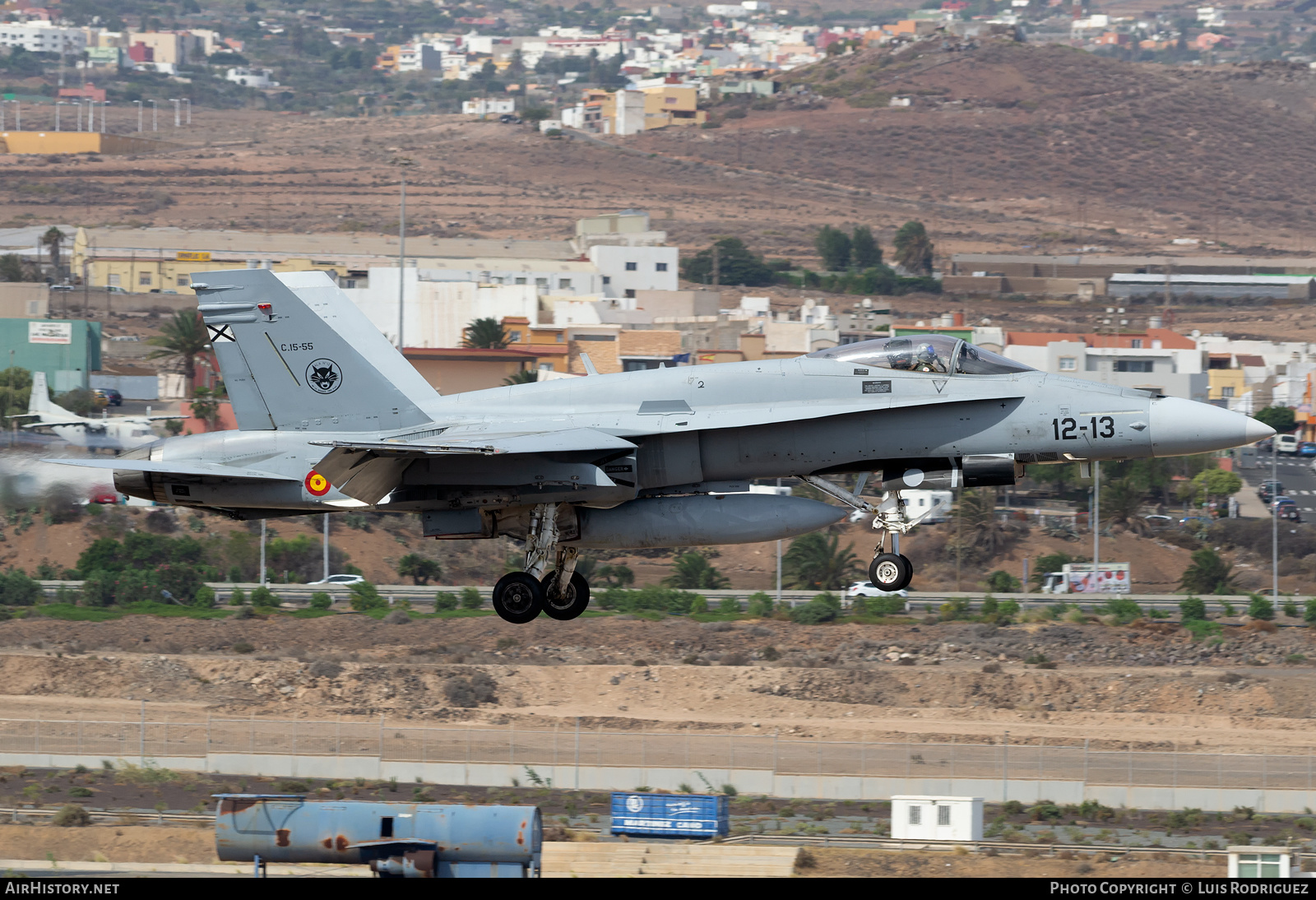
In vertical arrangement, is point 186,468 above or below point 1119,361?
below

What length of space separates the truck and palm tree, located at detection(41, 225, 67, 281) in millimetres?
103981

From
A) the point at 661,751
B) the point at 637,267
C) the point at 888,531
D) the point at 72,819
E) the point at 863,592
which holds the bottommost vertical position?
the point at 72,819

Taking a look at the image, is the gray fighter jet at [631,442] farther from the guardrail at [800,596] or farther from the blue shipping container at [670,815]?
the guardrail at [800,596]

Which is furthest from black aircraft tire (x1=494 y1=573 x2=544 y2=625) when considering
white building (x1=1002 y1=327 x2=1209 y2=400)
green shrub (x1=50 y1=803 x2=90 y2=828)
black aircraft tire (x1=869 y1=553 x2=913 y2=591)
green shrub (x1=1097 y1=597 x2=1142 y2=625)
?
white building (x1=1002 y1=327 x2=1209 y2=400)

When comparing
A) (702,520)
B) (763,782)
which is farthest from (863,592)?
(702,520)

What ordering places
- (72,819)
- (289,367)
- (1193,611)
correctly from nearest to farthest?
1. (289,367)
2. (72,819)
3. (1193,611)

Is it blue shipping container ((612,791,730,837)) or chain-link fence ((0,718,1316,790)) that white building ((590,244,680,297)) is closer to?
chain-link fence ((0,718,1316,790))

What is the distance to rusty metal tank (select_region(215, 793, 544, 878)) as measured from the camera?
34.8 meters

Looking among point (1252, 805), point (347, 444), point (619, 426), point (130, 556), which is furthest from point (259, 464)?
point (130, 556)

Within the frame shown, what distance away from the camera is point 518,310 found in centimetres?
11056

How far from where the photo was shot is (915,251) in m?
183

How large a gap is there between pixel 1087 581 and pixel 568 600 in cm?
5378

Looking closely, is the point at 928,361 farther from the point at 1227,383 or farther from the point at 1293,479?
the point at 1227,383

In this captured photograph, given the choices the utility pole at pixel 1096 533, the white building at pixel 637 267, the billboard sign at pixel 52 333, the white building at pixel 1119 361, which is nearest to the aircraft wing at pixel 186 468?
the utility pole at pixel 1096 533
